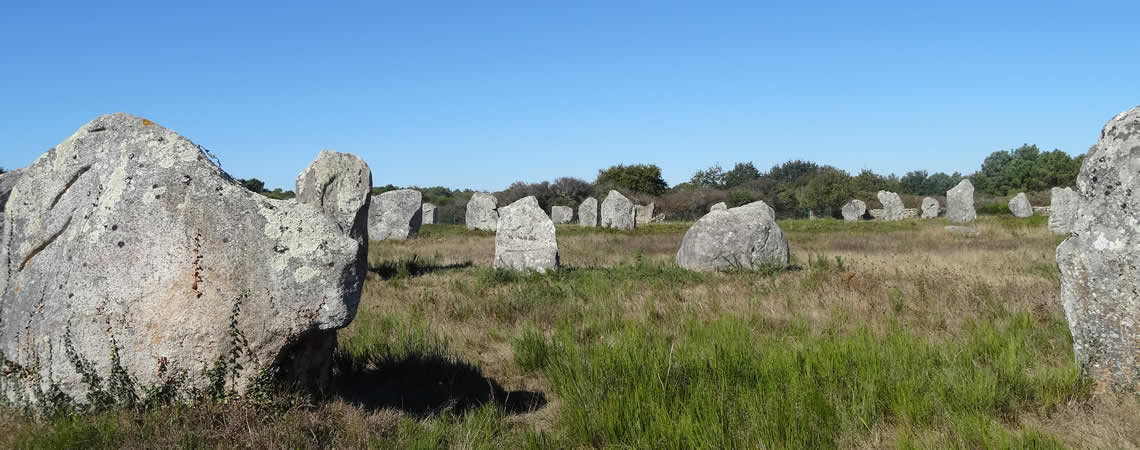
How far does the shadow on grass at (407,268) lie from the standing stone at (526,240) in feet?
3.87

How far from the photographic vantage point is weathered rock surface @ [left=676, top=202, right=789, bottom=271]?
1206cm

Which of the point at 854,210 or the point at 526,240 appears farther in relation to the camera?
the point at 854,210

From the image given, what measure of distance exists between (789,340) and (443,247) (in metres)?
15.2

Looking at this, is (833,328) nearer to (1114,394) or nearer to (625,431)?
(1114,394)

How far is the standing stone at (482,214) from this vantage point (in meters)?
32.0

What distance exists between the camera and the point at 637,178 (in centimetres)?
6550

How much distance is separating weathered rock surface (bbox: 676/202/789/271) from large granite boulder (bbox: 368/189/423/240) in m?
14.8

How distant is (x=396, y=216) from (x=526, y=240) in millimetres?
13135

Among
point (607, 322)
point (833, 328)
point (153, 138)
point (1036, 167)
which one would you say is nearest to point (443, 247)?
point (607, 322)

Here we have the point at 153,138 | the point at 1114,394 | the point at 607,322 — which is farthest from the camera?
the point at 607,322

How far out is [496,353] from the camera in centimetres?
634

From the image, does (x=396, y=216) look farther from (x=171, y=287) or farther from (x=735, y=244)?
(x=171, y=287)

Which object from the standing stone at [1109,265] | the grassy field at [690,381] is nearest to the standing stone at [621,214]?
the grassy field at [690,381]

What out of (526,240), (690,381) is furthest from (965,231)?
(690,381)
